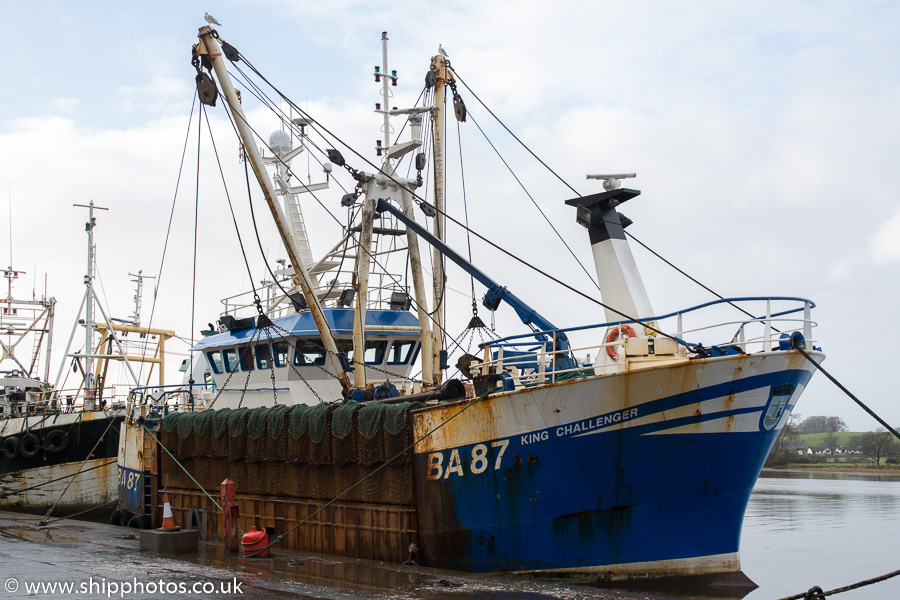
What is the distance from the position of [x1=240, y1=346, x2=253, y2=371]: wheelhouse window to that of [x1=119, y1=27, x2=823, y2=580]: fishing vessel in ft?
0.80

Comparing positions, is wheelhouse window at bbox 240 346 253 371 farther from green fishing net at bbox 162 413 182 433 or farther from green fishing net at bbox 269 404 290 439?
green fishing net at bbox 269 404 290 439

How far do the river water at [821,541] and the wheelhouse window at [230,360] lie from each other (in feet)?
39.9

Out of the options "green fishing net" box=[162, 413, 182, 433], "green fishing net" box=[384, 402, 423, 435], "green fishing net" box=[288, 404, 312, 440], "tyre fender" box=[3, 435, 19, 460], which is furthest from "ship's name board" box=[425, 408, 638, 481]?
"tyre fender" box=[3, 435, 19, 460]

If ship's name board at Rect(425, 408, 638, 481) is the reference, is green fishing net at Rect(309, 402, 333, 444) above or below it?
above

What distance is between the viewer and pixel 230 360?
65.2 feet

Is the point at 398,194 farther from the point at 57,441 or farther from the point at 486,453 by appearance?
the point at 57,441

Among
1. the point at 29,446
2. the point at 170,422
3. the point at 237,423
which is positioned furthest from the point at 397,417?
the point at 29,446

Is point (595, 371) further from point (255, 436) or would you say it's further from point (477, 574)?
point (255, 436)

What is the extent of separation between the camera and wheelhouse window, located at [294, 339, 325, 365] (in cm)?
1805

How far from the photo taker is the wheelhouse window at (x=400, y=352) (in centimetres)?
1880

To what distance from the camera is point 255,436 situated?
1617 cm

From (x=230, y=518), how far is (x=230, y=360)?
582 cm

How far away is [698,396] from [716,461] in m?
0.99

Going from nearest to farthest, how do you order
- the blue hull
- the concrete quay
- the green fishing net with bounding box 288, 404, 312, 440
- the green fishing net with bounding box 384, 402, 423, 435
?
the concrete quay < the blue hull < the green fishing net with bounding box 384, 402, 423, 435 < the green fishing net with bounding box 288, 404, 312, 440
